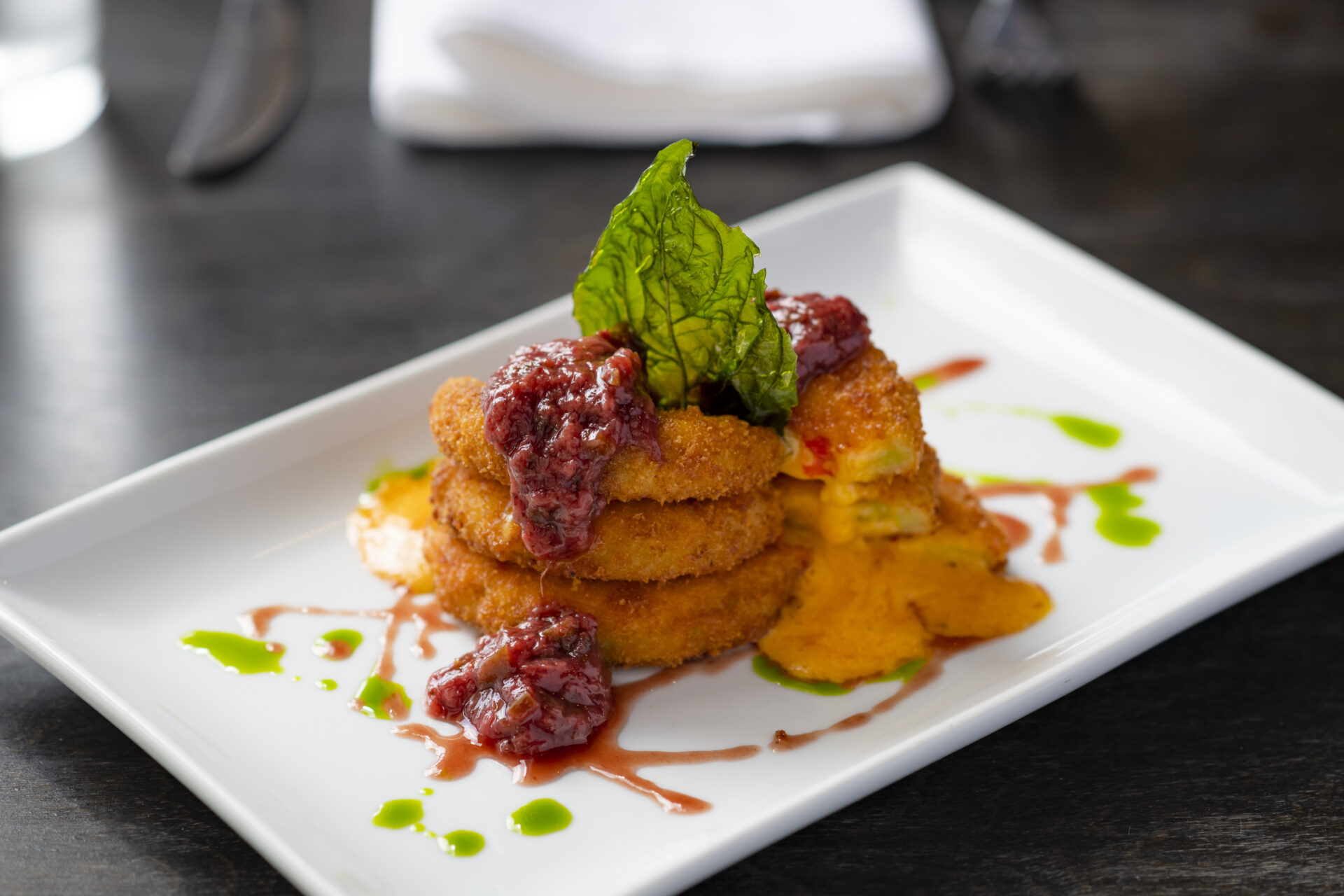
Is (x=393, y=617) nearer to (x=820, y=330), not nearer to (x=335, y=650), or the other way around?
(x=335, y=650)

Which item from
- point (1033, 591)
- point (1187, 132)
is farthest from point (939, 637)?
point (1187, 132)

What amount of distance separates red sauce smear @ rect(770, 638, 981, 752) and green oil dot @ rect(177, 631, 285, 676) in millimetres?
1335

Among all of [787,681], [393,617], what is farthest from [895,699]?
[393,617]

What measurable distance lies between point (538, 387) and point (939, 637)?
50.6 inches

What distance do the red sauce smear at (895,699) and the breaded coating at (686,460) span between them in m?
0.64

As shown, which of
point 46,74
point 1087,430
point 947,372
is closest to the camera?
point 1087,430

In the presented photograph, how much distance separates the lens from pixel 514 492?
10.9 feet

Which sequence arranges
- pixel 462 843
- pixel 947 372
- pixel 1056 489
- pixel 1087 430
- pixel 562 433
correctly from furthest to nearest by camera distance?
pixel 947 372, pixel 1087 430, pixel 1056 489, pixel 562 433, pixel 462 843

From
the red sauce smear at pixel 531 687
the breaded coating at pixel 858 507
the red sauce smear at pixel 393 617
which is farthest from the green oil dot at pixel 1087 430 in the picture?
the red sauce smear at pixel 393 617

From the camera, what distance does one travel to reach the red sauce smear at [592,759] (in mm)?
3162

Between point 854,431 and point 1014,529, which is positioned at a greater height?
point 854,431

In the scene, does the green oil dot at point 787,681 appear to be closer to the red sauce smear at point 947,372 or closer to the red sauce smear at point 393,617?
the red sauce smear at point 393,617

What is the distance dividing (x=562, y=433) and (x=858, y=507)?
89 centimetres

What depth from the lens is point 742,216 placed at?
5.90 m
